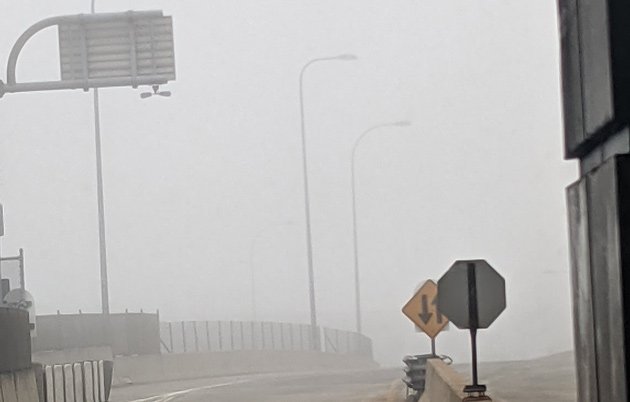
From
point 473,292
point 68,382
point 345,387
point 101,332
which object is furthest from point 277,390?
point 473,292

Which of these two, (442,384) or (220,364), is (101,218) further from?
(442,384)

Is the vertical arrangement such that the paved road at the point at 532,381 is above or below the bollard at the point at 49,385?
below

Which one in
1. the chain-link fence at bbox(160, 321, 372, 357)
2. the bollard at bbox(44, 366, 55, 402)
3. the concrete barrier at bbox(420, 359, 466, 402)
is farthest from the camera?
the chain-link fence at bbox(160, 321, 372, 357)

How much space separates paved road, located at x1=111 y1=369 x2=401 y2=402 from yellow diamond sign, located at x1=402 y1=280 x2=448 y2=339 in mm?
5544

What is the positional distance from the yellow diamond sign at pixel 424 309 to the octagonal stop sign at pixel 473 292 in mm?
11656

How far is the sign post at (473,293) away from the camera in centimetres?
1430

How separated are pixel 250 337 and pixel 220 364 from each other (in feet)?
27.5

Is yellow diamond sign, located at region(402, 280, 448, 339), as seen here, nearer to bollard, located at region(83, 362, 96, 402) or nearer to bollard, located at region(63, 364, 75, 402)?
bollard, located at region(63, 364, 75, 402)

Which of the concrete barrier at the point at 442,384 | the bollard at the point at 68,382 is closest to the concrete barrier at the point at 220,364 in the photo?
the bollard at the point at 68,382

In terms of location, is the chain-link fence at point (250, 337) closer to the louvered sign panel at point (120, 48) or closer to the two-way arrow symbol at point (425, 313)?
the louvered sign panel at point (120, 48)

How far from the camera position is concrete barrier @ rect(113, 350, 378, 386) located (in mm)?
53781

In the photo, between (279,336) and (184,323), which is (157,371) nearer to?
(184,323)

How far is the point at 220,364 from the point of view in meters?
60.4

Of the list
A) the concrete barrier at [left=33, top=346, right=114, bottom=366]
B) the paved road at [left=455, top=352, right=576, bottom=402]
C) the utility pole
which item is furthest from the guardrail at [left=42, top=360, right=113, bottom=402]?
the utility pole
